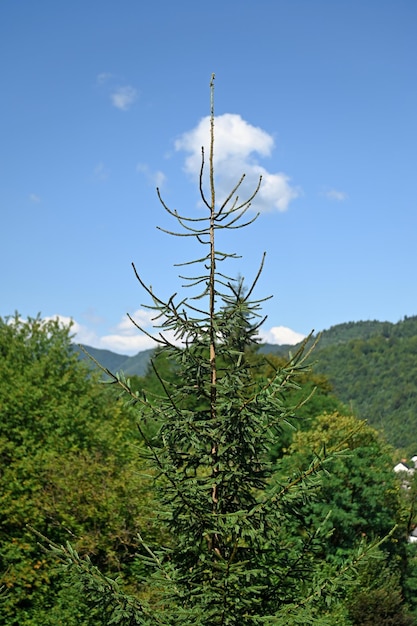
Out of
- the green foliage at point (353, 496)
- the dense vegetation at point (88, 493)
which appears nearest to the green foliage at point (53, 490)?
the dense vegetation at point (88, 493)

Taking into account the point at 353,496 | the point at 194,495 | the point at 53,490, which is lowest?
the point at 353,496

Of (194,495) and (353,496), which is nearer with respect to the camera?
(194,495)

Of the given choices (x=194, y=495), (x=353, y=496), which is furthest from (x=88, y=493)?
(x=194, y=495)

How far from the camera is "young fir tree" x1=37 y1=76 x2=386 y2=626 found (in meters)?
7.78

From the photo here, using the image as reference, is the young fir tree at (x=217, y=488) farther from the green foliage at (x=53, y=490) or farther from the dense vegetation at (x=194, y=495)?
the green foliage at (x=53, y=490)

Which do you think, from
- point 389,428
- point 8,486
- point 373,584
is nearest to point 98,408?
point 8,486

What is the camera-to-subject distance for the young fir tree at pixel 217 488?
7781 millimetres

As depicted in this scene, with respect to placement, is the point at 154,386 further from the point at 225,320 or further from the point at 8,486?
the point at 225,320

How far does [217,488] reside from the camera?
344 inches

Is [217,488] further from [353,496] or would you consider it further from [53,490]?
[353,496]

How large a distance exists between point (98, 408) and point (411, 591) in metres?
17.9

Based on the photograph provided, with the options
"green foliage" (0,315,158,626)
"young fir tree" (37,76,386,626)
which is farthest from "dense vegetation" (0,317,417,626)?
"young fir tree" (37,76,386,626)

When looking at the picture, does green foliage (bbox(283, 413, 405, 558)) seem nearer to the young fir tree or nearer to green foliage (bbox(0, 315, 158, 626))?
green foliage (bbox(0, 315, 158, 626))

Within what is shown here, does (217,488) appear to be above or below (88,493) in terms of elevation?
above
